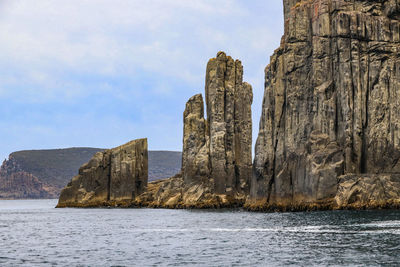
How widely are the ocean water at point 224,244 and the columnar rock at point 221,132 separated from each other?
5486cm

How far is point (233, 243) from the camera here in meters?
52.7

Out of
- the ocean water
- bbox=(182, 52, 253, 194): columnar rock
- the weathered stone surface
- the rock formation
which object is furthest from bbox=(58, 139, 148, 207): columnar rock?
the ocean water

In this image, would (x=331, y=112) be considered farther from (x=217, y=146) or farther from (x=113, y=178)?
(x=113, y=178)

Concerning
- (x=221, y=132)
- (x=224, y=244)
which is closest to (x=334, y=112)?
(x=221, y=132)

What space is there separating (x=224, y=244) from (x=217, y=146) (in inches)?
3134

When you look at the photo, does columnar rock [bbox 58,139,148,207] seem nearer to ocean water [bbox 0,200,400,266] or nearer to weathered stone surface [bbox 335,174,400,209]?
weathered stone surface [bbox 335,174,400,209]

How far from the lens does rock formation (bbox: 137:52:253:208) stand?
12900 centimetres

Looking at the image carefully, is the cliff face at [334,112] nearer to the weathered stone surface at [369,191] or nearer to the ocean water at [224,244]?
the weathered stone surface at [369,191]

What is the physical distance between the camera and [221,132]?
132875mm

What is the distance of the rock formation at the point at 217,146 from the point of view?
129m

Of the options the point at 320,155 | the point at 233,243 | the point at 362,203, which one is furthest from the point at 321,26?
the point at 233,243

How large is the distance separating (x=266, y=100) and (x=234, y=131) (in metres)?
31.9

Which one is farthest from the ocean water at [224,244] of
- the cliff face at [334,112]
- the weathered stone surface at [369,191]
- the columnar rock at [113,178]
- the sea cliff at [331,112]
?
the columnar rock at [113,178]

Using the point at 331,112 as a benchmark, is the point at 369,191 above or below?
below
